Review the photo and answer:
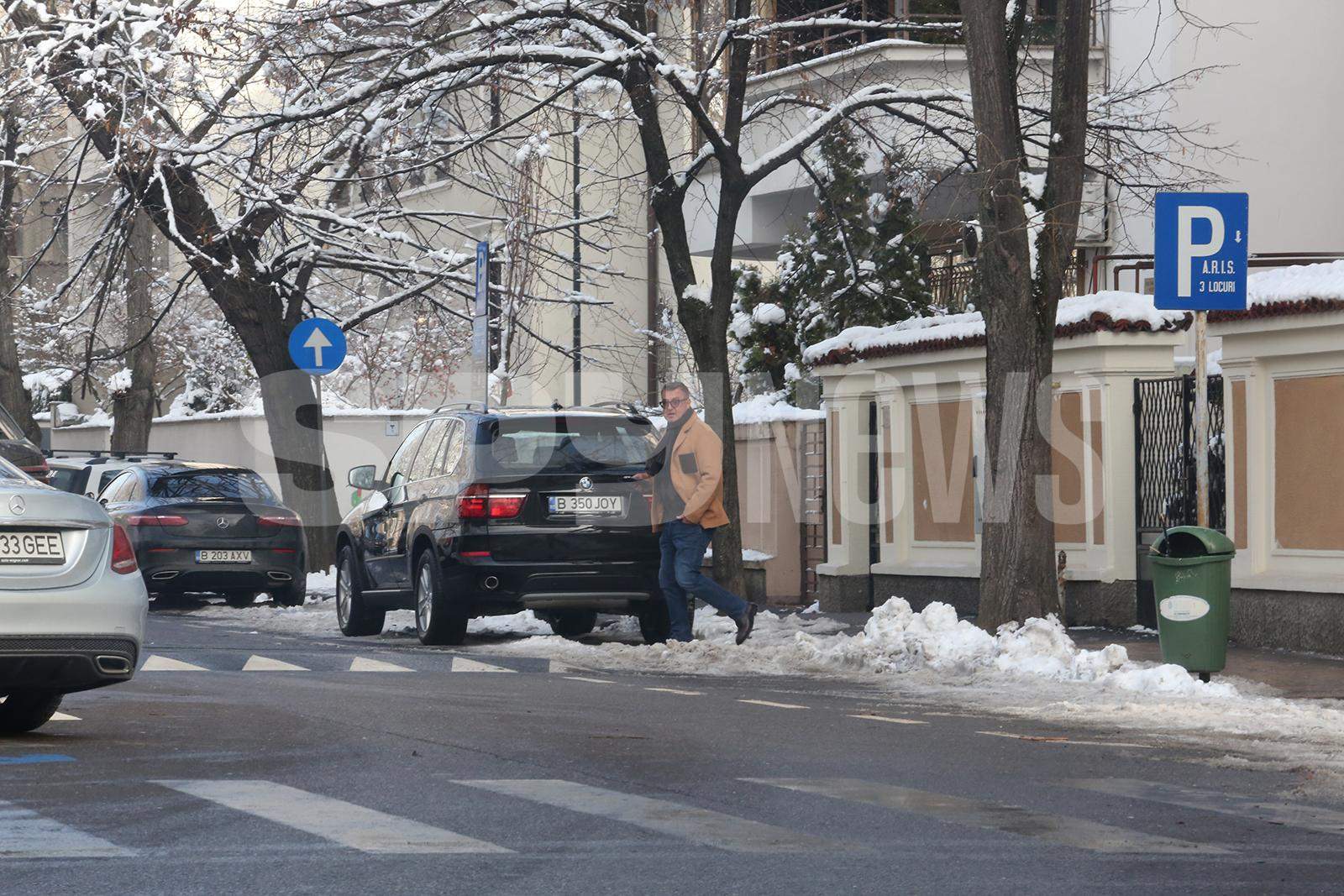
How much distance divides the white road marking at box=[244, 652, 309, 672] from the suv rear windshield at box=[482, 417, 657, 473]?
2190 millimetres

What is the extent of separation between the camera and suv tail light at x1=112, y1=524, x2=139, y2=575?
31.9 feet

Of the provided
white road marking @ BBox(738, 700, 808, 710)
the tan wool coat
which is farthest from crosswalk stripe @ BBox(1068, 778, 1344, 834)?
the tan wool coat

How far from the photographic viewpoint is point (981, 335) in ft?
60.4

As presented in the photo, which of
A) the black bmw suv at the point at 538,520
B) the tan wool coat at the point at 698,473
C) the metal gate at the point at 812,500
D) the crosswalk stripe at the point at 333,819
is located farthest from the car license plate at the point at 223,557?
the crosswalk stripe at the point at 333,819

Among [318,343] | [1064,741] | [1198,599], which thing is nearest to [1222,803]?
[1064,741]

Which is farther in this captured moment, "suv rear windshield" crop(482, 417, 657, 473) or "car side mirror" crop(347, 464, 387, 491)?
"car side mirror" crop(347, 464, 387, 491)

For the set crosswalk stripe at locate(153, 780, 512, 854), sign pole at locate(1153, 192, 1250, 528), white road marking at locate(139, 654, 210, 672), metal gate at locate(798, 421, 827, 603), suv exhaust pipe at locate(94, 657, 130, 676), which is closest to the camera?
crosswalk stripe at locate(153, 780, 512, 854)

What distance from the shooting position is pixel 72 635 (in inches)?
369

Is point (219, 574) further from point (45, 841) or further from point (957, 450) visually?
point (45, 841)

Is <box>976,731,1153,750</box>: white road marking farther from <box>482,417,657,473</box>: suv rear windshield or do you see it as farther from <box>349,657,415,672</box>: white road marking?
<box>482,417,657,473</box>: suv rear windshield

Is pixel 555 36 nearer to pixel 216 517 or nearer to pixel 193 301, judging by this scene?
pixel 216 517

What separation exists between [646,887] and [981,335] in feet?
41.8

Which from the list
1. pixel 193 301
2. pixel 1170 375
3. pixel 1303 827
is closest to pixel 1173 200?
pixel 1170 375

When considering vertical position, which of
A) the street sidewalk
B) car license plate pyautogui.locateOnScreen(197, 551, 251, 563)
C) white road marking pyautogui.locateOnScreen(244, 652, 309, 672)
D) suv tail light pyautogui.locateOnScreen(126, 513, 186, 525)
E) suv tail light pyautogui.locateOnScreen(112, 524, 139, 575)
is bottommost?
white road marking pyautogui.locateOnScreen(244, 652, 309, 672)
